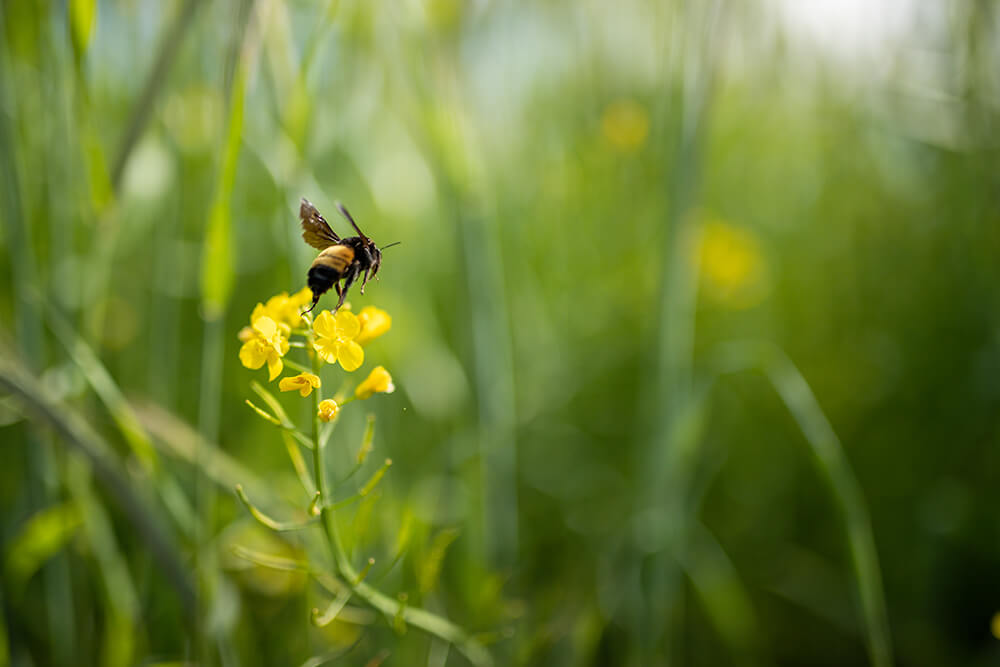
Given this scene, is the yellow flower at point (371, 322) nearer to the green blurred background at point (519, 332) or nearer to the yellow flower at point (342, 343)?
the yellow flower at point (342, 343)

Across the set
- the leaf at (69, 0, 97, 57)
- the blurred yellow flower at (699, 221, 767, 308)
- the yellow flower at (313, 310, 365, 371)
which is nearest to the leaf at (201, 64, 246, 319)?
the leaf at (69, 0, 97, 57)

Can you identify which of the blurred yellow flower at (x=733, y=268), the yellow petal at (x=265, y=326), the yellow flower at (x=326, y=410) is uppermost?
the yellow petal at (x=265, y=326)

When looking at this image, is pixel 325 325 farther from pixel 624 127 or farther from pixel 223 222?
pixel 624 127

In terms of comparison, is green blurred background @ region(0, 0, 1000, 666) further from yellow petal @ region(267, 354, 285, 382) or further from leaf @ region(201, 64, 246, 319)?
yellow petal @ region(267, 354, 285, 382)

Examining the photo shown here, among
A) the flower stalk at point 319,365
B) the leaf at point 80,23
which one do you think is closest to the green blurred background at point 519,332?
the leaf at point 80,23

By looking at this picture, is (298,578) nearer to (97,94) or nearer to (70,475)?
(70,475)
